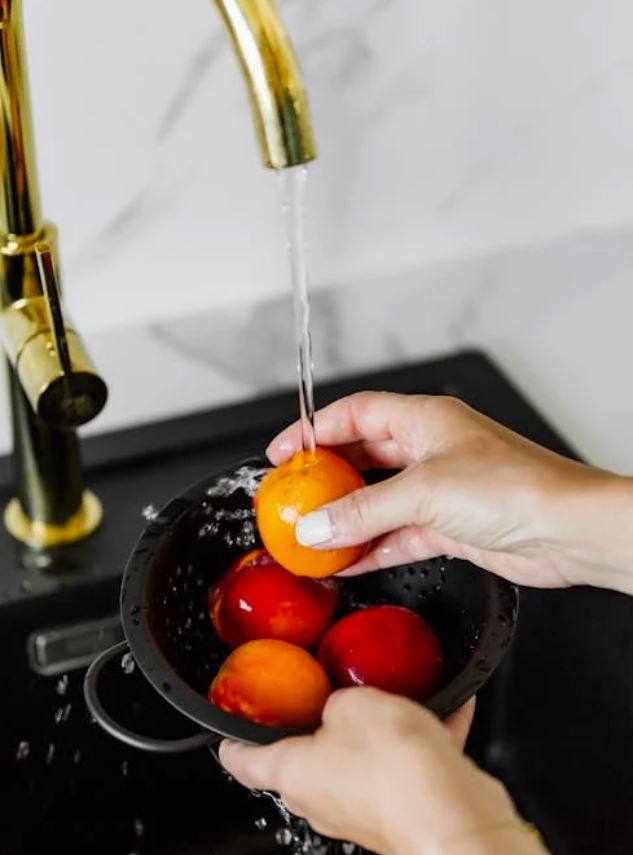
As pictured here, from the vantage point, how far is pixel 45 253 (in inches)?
24.9

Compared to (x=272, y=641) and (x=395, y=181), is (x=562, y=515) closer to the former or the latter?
(x=272, y=641)

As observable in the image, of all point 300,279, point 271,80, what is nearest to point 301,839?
point 300,279

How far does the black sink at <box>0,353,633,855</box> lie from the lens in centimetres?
77

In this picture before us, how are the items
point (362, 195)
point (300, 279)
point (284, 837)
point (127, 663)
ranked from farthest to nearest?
point (362, 195), point (284, 837), point (127, 663), point (300, 279)

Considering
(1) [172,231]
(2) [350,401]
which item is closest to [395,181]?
(1) [172,231]

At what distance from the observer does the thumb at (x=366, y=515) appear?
604 millimetres

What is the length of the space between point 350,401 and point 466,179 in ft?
1.17

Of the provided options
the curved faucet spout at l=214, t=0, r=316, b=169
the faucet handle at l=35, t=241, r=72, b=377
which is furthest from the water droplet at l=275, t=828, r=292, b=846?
the curved faucet spout at l=214, t=0, r=316, b=169

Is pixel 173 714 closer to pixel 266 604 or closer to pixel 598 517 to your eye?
pixel 266 604

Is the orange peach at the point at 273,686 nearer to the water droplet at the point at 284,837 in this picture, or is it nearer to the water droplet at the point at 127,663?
the water droplet at the point at 127,663

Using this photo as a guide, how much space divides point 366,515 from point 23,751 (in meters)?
0.33

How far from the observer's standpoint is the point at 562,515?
1.99 ft

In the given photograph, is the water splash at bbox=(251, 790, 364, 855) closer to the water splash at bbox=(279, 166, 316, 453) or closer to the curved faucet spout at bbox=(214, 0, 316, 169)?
the water splash at bbox=(279, 166, 316, 453)

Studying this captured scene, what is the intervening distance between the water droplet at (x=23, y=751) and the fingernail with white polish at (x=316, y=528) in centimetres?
30
